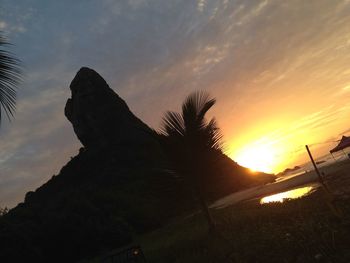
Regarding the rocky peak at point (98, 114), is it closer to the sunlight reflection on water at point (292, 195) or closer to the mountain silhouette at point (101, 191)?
the mountain silhouette at point (101, 191)

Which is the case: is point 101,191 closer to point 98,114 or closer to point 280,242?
point 280,242

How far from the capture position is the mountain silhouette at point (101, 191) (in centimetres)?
1288

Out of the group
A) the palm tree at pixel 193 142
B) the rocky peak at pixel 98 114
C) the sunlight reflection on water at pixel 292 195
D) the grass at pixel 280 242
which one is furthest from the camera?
the rocky peak at pixel 98 114

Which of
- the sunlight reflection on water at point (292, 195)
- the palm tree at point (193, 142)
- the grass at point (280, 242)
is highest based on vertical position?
the palm tree at point (193, 142)

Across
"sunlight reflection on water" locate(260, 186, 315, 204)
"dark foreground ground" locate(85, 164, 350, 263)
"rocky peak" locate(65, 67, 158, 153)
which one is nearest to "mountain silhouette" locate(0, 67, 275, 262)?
"rocky peak" locate(65, 67, 158, 153)

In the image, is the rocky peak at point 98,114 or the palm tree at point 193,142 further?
the rocky peak at point 98,114

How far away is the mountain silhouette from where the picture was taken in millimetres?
12875

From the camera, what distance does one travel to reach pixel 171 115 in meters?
11.7

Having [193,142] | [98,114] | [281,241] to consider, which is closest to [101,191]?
[193,142]

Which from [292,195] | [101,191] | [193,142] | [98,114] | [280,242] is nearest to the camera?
[280,242]

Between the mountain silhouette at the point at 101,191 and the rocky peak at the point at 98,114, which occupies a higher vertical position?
the rocky peak at the point at 98,114

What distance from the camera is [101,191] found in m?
39.3

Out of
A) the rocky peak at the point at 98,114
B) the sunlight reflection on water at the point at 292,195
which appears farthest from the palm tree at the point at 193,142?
the rocky peak at the point at 98,114

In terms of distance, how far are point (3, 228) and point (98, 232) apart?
7298 millimetres
